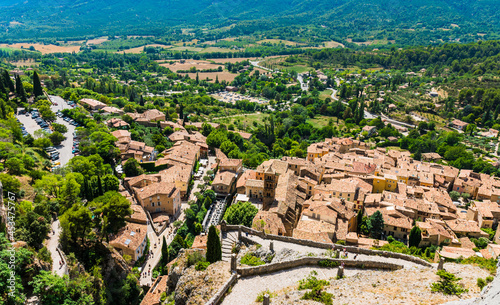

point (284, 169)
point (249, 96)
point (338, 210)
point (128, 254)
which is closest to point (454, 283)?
point (338, 210)

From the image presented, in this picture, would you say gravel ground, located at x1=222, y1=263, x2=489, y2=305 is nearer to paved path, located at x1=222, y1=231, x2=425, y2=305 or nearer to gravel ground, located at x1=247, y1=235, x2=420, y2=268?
paved path, located at x1=222, y1=231, x2=425, y2=305

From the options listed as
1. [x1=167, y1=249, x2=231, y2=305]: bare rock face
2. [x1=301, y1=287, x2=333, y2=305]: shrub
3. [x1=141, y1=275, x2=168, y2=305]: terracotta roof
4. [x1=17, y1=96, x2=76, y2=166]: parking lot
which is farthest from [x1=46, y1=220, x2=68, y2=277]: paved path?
[x1=17, y1=96, x2=76, y2=166]: parking lot

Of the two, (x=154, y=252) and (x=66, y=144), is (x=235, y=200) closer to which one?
(x=154, y=252)

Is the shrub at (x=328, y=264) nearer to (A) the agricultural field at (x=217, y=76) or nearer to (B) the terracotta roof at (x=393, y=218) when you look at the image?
(B) the terracotta roof at (x=393, y=218)

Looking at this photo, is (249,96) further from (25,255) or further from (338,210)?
(25,255)

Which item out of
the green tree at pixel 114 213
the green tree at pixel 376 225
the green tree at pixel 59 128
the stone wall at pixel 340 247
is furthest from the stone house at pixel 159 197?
the green tree at pixel 376 225

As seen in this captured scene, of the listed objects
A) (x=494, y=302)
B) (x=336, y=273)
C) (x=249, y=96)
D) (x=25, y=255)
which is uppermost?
(x=494, y=302)

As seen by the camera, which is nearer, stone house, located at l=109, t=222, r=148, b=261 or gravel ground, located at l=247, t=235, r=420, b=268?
gravel ground, located at l=247, t=235, r=420, b=268
